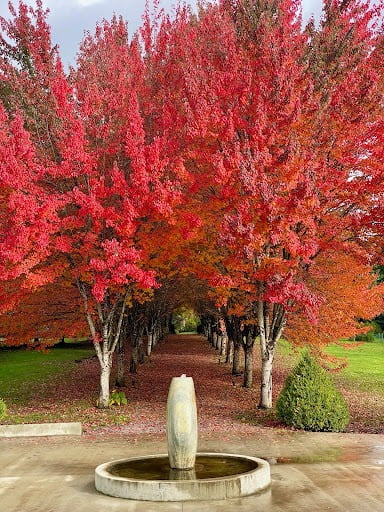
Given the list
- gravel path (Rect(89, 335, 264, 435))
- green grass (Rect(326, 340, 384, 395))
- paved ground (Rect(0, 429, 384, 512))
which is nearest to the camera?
paved ground (Rect(0, 429, 384, 512))

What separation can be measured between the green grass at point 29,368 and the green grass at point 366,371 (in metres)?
15.2

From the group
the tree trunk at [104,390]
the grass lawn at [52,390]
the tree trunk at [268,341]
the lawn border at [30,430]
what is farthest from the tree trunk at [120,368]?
the lawn border at [30,430]

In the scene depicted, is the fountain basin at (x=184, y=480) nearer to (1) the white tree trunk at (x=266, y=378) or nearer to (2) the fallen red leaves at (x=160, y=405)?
(2) the fallen red leaves at (x=160, y=405)

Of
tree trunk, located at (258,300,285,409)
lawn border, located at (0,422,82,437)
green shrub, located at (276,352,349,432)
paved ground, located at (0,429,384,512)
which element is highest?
tree trunk, located at (258,300,285,409)

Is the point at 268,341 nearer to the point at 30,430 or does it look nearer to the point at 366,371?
the point at 30,430

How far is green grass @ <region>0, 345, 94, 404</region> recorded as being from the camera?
28909mm

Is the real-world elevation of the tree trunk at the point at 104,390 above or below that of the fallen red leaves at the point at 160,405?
above

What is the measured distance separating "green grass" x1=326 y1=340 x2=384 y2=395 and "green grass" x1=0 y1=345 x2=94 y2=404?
15.2 m

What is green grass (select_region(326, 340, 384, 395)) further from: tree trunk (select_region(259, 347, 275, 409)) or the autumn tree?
the autumn tree

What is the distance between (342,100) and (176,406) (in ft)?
37.2

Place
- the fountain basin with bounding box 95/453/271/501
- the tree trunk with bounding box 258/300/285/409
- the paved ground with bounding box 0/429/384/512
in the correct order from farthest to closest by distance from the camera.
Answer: the tree trunk with bounding box 258/300/285/409
the fountain basin with bounding box 95/453/271/501
the paved ground with bounding box 0/429/384/512

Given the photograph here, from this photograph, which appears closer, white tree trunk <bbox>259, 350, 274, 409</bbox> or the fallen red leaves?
the fallen red leaves

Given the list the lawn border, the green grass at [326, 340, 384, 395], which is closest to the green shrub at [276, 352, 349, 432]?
the lawn border

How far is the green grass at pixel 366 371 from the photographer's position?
33969 mm
